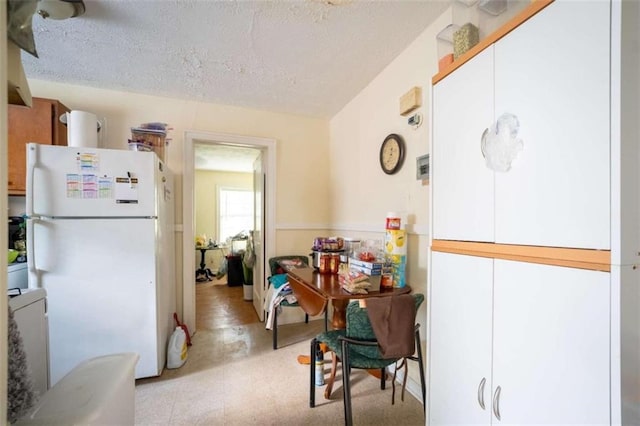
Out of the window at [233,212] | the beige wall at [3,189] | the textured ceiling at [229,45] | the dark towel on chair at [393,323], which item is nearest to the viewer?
the beige wall at [3,189]

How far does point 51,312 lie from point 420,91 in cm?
298

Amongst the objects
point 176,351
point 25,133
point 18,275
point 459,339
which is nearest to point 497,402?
point 459,339

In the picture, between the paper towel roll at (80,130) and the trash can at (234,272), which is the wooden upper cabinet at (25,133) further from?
the trash can at (234,272)

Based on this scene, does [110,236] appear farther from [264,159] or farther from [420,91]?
[420,91]

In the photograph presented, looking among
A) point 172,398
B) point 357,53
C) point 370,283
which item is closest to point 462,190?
point 370,283

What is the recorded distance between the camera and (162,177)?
89.0 inches

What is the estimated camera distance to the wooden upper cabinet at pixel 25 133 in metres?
2.10

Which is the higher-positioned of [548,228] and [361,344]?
[548,228]

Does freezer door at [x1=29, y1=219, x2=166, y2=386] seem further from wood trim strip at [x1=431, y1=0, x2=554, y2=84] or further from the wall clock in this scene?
wood trim strip at [x1=431, y1=0, x2=554, y2=84]

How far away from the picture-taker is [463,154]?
3.51 ft

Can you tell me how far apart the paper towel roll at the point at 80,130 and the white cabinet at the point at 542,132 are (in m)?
2.53

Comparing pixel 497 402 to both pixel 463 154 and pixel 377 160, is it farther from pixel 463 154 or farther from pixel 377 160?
pixel 377 160

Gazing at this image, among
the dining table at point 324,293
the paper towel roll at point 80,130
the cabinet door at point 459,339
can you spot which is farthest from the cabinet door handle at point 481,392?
the paper towel roll at point 80,130

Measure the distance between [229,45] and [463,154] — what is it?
1811mm
